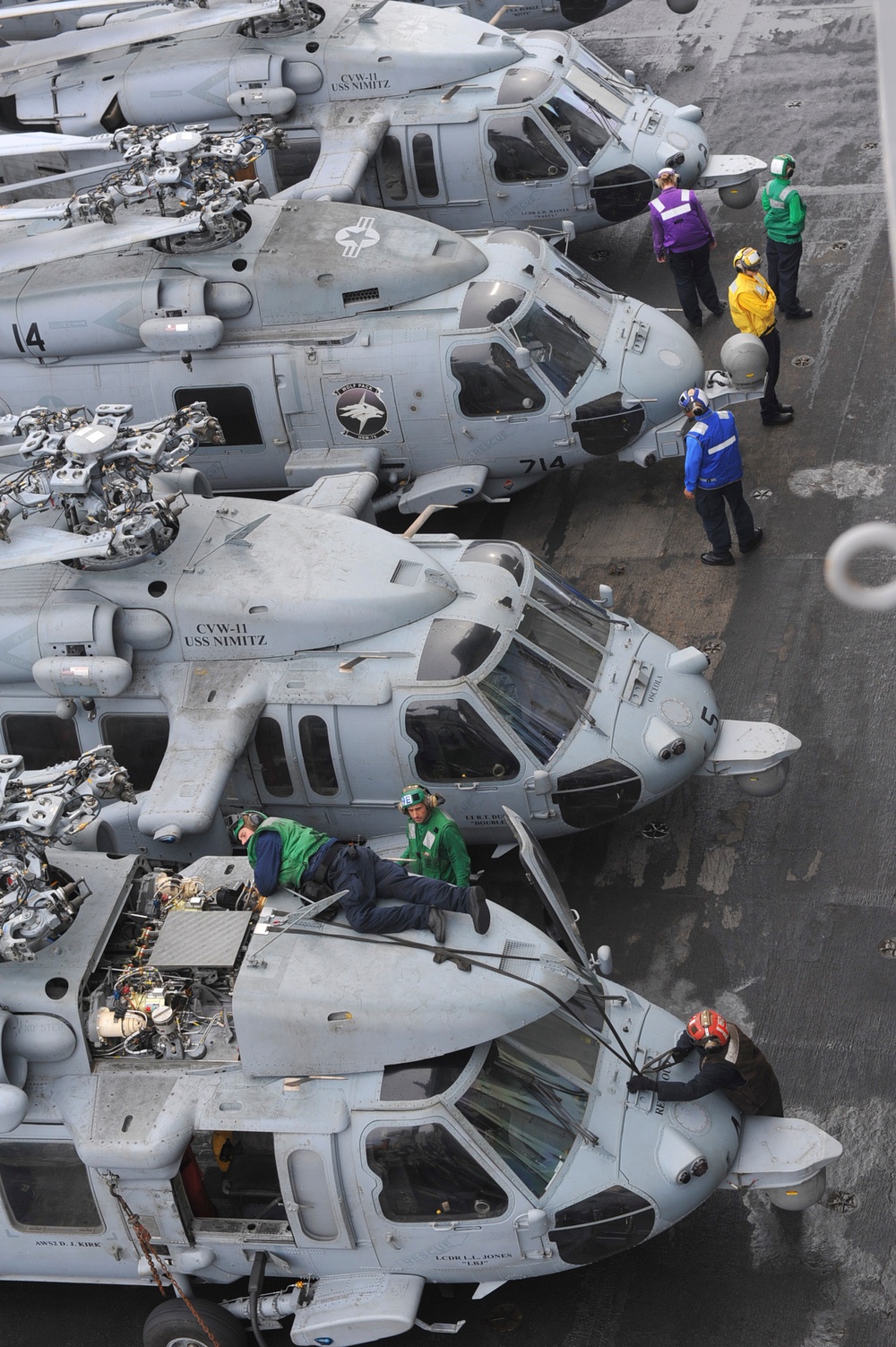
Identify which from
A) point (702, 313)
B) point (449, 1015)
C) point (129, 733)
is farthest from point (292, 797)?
point (702, 313)

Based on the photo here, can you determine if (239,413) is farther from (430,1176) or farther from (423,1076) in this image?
(430,1176)

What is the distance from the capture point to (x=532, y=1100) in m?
9.59

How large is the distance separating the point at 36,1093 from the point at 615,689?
541 centimetres

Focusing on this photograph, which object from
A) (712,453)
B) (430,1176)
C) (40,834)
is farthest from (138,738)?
(712,453)

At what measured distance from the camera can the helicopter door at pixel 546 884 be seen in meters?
9.42

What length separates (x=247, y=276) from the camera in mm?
15500

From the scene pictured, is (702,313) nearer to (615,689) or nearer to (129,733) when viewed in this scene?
(615,689)

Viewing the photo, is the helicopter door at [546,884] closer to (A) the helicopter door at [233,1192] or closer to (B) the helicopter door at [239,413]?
(A) the helicopter door at [233,1192]

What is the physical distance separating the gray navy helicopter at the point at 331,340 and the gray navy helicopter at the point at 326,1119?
6.40m

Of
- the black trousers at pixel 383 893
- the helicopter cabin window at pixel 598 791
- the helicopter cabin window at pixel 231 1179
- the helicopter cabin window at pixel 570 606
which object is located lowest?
the helicopter cabin window at pixel 231 1179

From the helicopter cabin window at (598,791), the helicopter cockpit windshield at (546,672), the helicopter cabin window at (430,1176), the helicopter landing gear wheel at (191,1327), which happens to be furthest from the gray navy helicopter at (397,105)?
the helicopter landing gear wheel at (191,1327)

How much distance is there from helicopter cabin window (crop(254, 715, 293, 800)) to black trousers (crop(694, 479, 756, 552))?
496cm

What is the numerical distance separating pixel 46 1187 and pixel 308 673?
4.31 metres

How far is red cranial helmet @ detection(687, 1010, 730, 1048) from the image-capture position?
9.66 m
